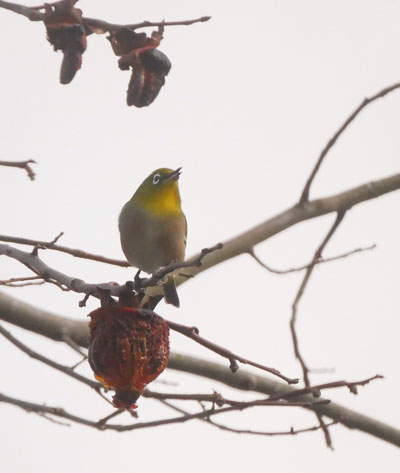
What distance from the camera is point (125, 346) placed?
207 centimetres

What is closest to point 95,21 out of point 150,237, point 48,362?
point 48,362

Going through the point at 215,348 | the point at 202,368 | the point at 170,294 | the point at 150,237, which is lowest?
the point at 215,348

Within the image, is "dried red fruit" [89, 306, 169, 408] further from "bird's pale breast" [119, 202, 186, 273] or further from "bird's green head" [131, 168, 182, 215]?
"bird's green head" [131, 168, 182, 215]

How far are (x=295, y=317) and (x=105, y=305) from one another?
236 centimetres

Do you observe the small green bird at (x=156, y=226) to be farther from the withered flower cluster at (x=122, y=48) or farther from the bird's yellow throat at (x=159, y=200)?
the withered flower cluster at (x=122, y=48)

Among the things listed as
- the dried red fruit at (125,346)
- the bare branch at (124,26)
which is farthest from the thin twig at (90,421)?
the bare branch at (124,26)

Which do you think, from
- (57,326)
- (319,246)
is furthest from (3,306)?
(319,246)

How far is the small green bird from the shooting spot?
3.84 m

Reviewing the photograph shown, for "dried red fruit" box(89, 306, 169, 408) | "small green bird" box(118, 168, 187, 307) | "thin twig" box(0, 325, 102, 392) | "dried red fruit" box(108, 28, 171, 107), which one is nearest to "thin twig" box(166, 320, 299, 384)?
"dried red fruit" box(89, 306, 169, 408)

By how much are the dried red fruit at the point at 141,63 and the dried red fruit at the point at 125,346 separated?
56 cm

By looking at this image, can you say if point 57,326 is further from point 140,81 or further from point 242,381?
point 140,81

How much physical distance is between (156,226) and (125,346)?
1.97 metres

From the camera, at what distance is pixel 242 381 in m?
4.23

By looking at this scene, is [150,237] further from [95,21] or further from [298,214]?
[95,21]
